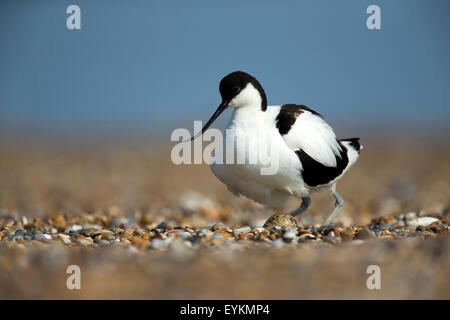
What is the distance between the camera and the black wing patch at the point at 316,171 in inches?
276

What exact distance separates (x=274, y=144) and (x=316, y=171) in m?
0.75

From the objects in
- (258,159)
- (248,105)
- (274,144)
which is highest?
(248,105)

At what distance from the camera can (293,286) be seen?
450 cm

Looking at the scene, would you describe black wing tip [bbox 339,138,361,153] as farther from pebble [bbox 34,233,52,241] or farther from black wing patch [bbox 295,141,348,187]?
pebble [bbox 34,233,52,241]

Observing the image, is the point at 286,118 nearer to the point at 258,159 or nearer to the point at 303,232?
the point at 258,159

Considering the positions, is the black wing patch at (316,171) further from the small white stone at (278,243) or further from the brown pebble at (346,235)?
the small white stone at (278,243)

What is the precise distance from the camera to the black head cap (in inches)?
276

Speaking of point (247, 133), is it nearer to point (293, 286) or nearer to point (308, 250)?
point (308, 250)

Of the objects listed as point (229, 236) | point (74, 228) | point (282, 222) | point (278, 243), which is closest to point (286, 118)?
point (282, 222)

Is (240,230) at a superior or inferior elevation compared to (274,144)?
inferior

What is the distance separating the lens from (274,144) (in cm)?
679

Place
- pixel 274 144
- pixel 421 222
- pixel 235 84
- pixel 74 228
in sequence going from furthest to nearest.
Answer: pixel 74 228 < pixel 421 222 < pixel 235 84 < pixel 274 144

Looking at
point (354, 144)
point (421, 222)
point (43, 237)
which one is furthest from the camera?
point (354, 144)
